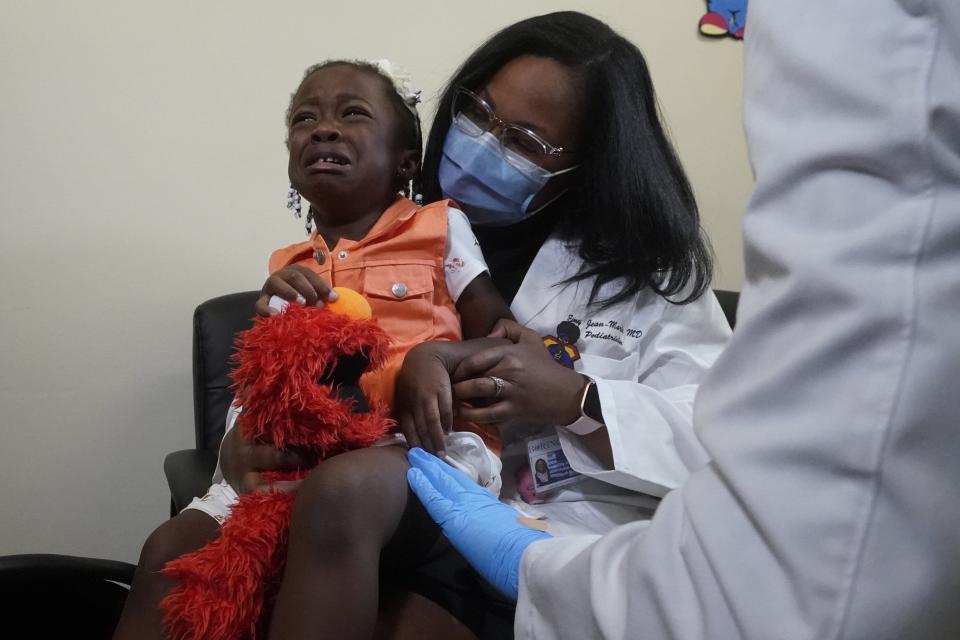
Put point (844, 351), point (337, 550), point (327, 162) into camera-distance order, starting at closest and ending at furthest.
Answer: point (844, 351) < point (337, 550) < point (327, 162)

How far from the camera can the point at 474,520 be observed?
3.36ft

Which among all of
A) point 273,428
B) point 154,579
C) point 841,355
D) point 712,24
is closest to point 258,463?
point 273,428

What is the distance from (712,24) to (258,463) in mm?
2325

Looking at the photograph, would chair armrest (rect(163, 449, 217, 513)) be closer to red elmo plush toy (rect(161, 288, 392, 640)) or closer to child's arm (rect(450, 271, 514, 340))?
red elmo plush toy (rect(161, 288, 392, 640))

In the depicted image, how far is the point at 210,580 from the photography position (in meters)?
0.97

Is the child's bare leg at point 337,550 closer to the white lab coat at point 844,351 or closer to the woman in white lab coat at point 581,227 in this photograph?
the woman in white lab coat at point 581,227

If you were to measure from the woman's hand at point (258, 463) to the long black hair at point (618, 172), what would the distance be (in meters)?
0.66

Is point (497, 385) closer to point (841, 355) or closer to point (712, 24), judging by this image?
point (841, 355)

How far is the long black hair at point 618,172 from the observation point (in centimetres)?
146

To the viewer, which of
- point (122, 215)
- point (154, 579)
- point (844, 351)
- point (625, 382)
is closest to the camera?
point (844, 351)

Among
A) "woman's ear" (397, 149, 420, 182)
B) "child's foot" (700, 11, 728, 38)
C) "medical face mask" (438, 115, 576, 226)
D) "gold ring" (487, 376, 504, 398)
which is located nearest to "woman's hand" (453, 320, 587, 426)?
"gold ring" (487, 376, 504, 398)

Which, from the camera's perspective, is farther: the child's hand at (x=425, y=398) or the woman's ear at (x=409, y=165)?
the woman's ear at (x=409, y=165)

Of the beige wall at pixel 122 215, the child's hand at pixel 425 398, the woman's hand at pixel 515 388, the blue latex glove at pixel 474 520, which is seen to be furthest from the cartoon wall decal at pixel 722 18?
the blue latex glove at pixel 474 520

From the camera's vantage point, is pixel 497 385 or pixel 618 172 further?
pixel 618 172
